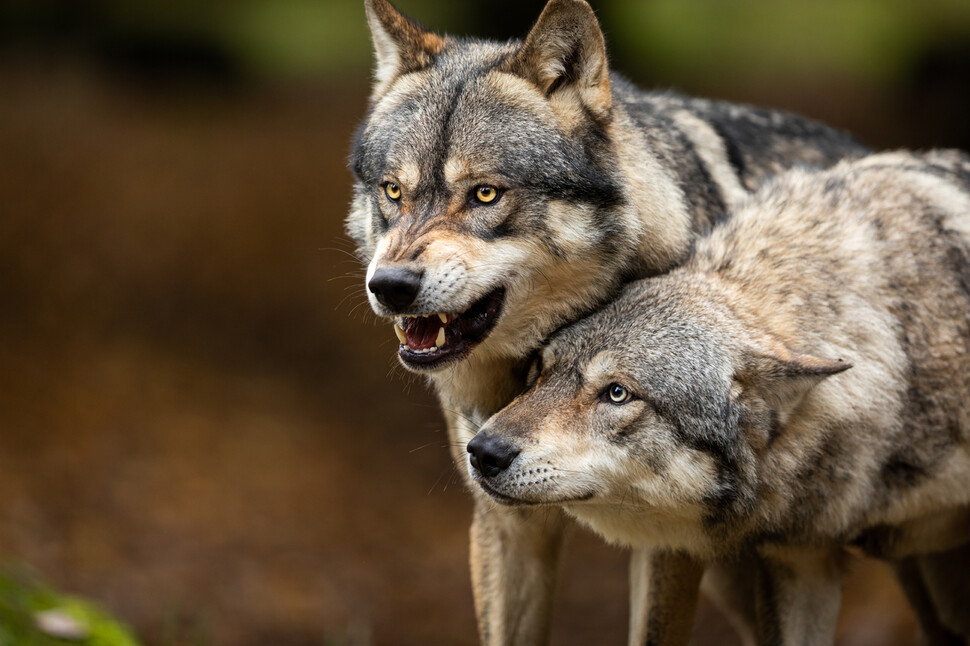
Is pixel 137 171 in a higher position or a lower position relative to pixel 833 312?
lower

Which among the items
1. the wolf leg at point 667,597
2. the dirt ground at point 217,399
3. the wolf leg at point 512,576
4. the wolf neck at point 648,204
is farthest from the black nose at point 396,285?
the dirt ground at point 217,399

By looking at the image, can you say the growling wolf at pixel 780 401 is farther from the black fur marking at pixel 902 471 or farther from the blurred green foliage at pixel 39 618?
the blurred green foliage at pixel 39 618

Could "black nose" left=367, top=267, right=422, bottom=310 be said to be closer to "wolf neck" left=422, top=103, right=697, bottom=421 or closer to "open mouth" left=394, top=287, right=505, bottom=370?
"open mouth" left=394, top=287, right=505, bottom=370

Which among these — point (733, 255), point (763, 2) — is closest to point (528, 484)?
point (733, 255)

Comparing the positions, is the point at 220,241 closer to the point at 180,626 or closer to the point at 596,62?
the point at 180,626

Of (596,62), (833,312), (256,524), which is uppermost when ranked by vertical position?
(596,62)

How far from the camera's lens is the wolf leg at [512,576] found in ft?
16.9

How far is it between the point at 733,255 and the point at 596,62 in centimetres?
101

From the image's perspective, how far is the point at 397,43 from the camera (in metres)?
4.71

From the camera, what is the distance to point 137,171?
13828 millimetres

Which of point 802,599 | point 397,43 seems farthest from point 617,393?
point 397,43

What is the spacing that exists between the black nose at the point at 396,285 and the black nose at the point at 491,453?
0.58 m

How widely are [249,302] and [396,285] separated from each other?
33.4 ft

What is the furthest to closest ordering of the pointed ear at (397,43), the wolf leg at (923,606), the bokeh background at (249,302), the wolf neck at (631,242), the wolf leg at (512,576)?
the bokeh background at (249,302)
the wolf leg at (923,606)
the wolf leg at (512,576)
the pointed ear at (397,43)
the wolf neck at (631,242)
